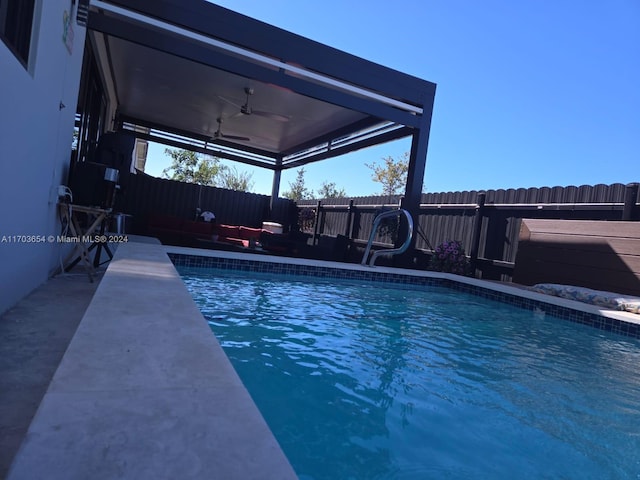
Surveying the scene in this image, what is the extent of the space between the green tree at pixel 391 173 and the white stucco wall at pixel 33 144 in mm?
23185

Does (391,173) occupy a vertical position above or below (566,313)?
above

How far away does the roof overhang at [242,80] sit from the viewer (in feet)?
19.4

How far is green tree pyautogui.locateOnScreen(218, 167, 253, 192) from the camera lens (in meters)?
34.5

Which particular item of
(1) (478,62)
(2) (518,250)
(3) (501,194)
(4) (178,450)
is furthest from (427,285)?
(1) (478,62)

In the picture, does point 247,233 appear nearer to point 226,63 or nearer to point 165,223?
point 165,223

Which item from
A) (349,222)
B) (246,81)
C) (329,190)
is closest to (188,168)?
(329,190)

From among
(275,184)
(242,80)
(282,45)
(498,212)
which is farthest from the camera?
(275,184)

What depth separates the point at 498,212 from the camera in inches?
328

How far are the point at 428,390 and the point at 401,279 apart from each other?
16.4 feet

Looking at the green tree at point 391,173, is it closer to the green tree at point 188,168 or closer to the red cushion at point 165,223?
the green tree at point 188,168

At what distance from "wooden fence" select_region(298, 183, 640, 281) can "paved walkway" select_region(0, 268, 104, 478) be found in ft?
20.7

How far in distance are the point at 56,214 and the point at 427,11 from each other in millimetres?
9695

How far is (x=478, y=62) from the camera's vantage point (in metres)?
15.6

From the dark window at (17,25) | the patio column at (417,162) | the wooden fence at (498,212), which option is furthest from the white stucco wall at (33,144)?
the wooden fence at (498,212)
